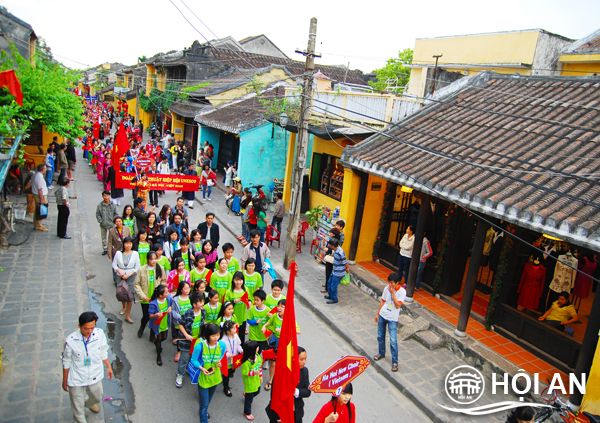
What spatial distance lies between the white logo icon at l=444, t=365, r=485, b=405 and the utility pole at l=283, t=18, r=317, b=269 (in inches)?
215

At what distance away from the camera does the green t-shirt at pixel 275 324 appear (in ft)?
22.7

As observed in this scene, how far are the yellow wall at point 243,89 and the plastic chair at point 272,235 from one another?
13916 millimetres

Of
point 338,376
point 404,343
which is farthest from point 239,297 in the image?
point 404,343

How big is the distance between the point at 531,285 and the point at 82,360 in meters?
8.39

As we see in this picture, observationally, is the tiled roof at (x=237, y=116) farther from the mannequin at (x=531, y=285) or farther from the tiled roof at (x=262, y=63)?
the mannequin at (x=531, y=285)

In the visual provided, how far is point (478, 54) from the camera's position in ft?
62.6

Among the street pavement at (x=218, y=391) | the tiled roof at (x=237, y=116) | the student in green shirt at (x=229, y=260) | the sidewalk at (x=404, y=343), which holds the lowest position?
the street pavement at (x=218, y=391)

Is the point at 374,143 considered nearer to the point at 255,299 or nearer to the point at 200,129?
the point at 255,299

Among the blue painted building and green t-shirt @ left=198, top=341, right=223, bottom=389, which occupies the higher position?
the blue painted building

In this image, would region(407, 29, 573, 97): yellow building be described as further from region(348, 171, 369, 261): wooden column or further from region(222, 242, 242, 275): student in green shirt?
region(222, 242, 242, 275): student in green shirt

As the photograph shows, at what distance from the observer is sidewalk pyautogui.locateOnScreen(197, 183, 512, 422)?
748cm

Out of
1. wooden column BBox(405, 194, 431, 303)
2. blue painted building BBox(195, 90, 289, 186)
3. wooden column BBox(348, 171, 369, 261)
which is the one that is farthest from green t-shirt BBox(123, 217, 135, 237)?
blue painted building BBox(195, 90, 289, 186)

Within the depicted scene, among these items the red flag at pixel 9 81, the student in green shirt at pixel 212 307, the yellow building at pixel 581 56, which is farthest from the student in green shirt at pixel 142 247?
the yellow building at pixel 581 56

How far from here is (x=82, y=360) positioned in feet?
17.6
